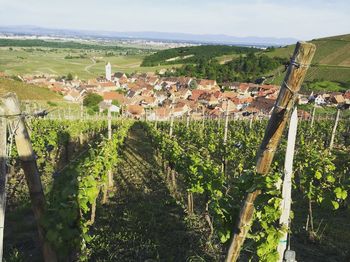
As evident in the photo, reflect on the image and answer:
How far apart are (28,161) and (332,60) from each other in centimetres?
10275

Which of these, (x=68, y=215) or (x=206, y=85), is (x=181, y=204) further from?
(x=206, y=85)

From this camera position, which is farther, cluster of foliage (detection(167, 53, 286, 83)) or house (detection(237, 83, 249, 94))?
cluster of foliage (detection(167, 53, 286, 83))

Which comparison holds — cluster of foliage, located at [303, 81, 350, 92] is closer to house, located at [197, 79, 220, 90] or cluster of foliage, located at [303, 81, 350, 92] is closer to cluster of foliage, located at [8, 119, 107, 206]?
house, located at [197, 79, 220, 90]

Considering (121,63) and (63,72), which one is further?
(121,63)

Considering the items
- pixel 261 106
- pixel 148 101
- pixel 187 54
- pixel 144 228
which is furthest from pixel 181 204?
pixel 187 54

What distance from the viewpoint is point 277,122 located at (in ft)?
12.4

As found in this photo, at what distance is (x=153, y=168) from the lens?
1822 centimetres

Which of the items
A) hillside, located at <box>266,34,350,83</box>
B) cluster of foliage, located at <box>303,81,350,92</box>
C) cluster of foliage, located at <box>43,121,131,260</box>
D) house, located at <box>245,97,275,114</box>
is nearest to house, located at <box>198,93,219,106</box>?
house, located at <box>245,97,275,114</box>

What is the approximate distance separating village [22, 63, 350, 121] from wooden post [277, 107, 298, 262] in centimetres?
4497

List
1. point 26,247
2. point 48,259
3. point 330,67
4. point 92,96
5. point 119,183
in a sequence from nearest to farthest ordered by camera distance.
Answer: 1. point 48,259
2. point 26,247
3. point 119,183
4. point 92,96
5. point 330,67

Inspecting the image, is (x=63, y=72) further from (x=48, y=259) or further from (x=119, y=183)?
(x=48, y=259)

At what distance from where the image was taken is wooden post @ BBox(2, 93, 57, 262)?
4160 millimetres

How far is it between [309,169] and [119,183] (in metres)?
8.70

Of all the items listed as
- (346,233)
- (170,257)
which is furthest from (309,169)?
(170,257)
